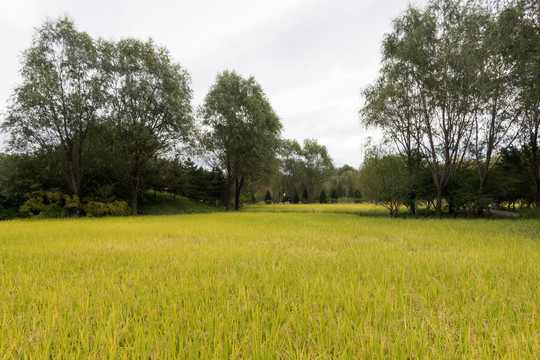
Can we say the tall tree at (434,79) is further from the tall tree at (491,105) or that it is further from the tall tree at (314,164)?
the tall tree at (314,164)

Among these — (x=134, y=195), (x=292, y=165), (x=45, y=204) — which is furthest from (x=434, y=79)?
(x=292, y=165)

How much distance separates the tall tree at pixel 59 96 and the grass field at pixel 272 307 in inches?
642

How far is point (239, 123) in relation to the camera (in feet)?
77.1

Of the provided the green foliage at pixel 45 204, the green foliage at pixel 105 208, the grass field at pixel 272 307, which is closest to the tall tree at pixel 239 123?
the green foliage at pixel 105 208

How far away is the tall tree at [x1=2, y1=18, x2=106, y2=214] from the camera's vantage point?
608 inches

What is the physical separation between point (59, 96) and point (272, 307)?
2146cm

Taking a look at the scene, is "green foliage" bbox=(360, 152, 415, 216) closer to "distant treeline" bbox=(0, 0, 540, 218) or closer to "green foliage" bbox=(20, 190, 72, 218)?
"distant treeline" bbox=(0, 0, 540, 218)

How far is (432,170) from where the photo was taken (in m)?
16.7

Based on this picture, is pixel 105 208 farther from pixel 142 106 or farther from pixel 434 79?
pixel 434 79

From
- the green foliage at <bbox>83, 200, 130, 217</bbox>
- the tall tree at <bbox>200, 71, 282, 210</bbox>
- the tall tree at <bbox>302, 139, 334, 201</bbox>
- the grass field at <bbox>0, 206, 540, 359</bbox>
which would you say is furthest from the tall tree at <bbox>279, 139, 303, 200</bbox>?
the grass field at <bbox>0, 206, 540, 359</bbox>

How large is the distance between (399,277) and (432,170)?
16869 mm

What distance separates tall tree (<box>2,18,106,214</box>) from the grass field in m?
16.3

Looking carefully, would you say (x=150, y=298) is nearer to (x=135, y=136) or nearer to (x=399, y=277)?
(x=399, y=277)

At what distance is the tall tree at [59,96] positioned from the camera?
15.4 meters
